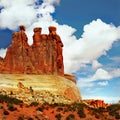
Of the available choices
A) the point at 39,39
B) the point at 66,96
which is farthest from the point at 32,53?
the point at 66,96

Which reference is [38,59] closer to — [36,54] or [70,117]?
[36,54]

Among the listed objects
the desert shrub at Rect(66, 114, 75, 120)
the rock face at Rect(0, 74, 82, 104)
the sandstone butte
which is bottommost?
the desert shrub at Rect(66, 114, 75, 120)

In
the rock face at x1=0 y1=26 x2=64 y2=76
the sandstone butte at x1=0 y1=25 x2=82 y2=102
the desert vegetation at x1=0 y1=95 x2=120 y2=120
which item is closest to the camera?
the desert vegetation at x1=0 y1=95 x2=120 y2=120

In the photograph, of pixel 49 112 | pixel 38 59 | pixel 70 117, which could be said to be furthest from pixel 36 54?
pixel 70 117

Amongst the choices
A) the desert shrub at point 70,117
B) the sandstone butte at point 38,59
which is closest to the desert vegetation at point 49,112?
the desert shrub at point 70,117

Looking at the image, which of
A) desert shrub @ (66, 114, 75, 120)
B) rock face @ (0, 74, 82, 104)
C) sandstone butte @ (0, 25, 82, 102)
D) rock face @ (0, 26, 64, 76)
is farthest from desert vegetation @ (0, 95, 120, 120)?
rock face @ (0, 26, 64, 76)

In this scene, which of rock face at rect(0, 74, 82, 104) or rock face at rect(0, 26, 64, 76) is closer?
rock face at rect(0, 74, 82, 104)

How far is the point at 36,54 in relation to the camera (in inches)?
5330

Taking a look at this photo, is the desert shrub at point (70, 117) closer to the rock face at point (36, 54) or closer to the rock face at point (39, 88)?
the rock face at point (39, 88)

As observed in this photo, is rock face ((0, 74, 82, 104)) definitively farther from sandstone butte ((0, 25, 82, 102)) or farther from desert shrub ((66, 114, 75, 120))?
desert shrub ((66, 114, 75, 120))

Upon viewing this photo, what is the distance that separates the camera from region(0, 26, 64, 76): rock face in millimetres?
133625

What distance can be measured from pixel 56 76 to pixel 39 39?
52.8ft

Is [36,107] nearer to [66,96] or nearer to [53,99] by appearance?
[53,99]

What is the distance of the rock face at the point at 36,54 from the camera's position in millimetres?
133625
